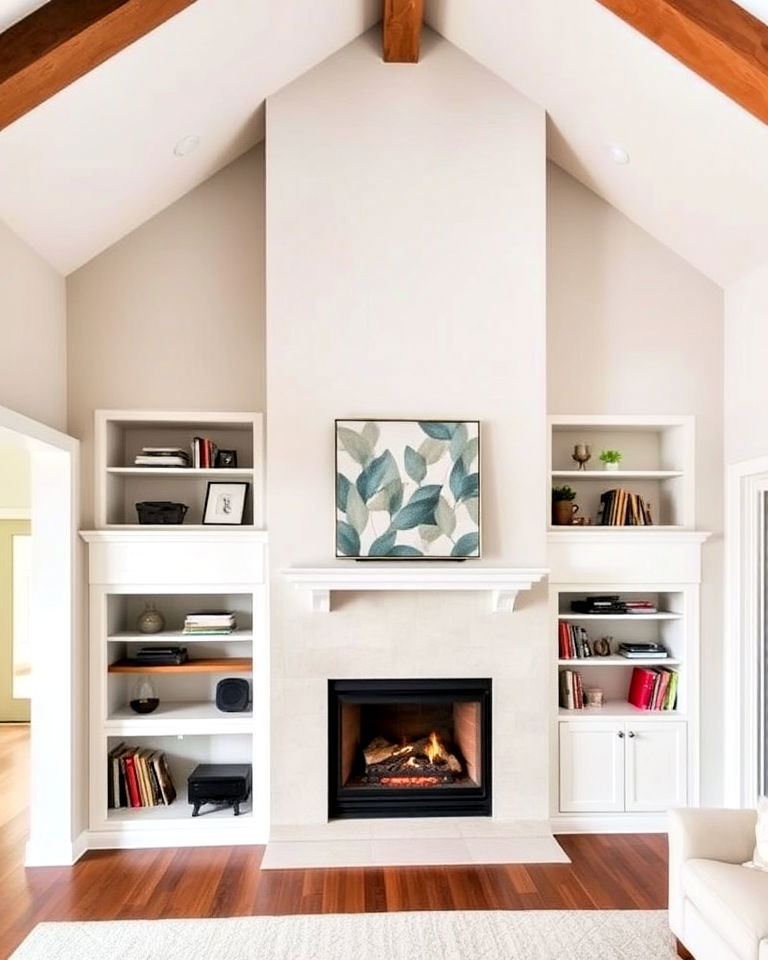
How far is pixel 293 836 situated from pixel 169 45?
3546 millimetres

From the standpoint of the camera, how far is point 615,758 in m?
4.01

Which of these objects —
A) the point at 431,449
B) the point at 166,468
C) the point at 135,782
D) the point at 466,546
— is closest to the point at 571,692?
the point at 466,546

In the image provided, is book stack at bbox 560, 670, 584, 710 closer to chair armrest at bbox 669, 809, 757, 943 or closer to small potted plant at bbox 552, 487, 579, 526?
small potted plant at bbox 552, 487, 579, 526

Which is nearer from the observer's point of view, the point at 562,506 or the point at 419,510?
the point at 419,510

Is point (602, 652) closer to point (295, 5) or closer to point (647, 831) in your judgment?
point (647, 831)

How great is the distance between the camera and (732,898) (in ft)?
8.00

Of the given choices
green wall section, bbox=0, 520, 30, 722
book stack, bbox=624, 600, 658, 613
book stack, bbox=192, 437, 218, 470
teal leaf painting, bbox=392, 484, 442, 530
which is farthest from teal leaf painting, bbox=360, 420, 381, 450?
green wall section, bbox=0, 520, 30, 722

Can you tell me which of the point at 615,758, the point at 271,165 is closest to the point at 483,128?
the point at 271,165

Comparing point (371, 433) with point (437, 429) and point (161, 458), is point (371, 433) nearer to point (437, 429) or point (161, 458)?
point (437, 429)

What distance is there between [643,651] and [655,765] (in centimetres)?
60

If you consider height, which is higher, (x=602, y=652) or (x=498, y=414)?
(x=498, y=414)

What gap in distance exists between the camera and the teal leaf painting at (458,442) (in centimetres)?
376

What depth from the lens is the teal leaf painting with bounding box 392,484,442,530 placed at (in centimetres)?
372

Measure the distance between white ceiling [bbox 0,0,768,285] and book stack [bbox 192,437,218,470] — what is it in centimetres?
114
